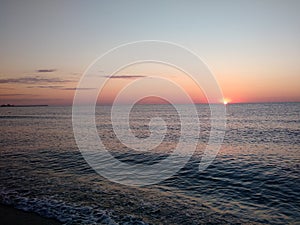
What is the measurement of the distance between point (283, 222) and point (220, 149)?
14.4 m

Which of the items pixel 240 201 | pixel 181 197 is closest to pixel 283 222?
pixel 240 201

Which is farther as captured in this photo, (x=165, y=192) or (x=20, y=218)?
(x=165, y=192)

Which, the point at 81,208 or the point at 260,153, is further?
the point at 260,153

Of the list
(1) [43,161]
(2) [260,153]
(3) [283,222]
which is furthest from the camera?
(2) [260,153]

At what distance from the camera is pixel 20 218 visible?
9.07 meters

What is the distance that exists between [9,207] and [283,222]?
10.3 meters

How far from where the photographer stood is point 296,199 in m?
10.9

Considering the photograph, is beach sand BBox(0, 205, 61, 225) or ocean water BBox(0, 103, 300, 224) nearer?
beach sand BBox(0, 205, 61, 225)

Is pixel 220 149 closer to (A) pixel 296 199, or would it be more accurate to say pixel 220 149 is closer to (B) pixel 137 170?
(B) pixel 137 170

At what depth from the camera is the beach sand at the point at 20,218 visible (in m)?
8.70

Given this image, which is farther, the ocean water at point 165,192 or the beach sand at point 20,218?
the ocean water at point 165,192

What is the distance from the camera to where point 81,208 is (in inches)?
389

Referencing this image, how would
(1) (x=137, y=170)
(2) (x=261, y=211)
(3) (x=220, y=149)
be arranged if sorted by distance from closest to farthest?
(2) (x=261, y=211), (1) (x=137, y=170), (3) (x=220, y=149)

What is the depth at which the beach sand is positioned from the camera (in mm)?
8703
